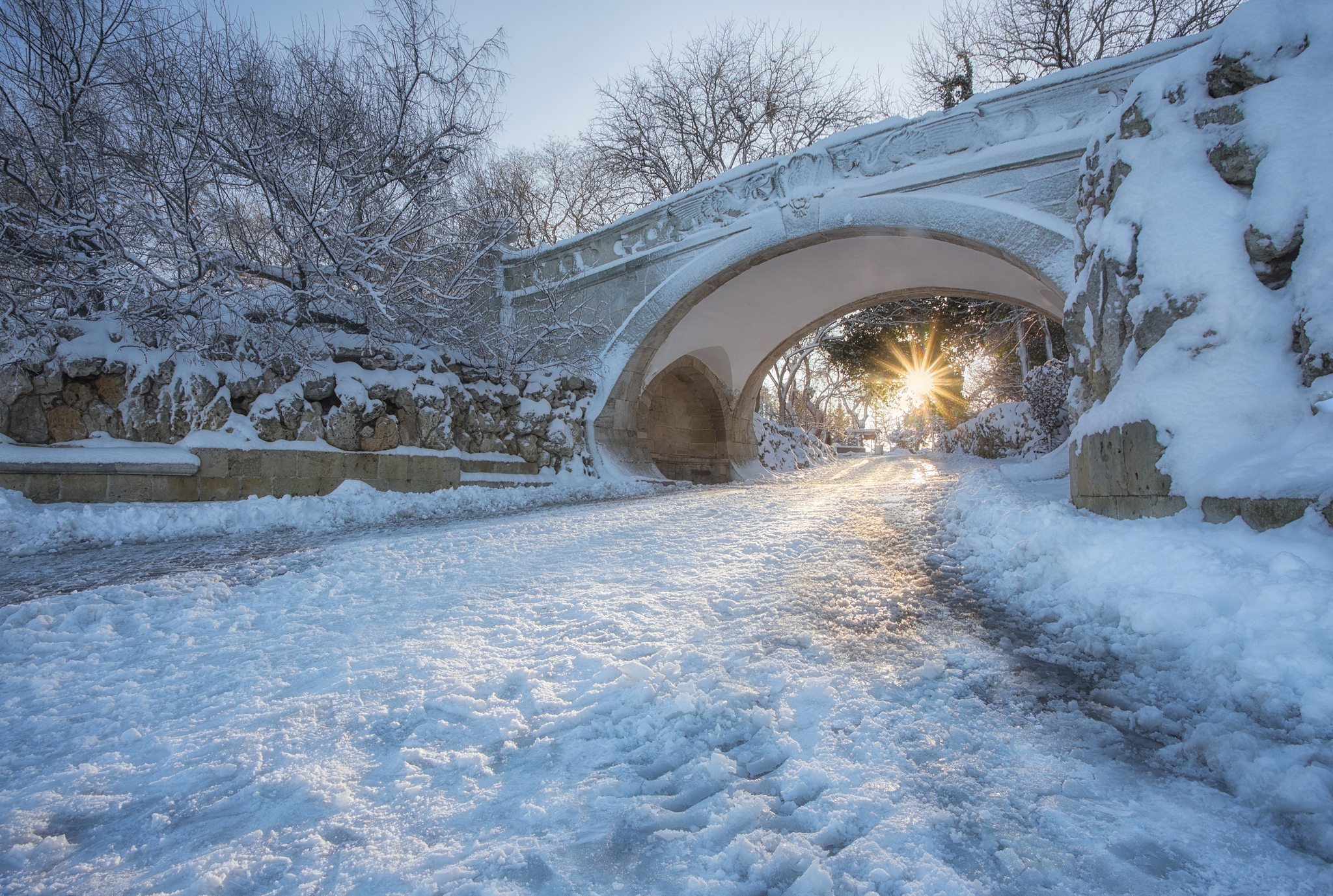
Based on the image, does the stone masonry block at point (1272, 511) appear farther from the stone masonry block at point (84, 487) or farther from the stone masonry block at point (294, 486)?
the stone masonry block at point (84, 487)

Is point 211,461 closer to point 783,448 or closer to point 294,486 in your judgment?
point 294,486

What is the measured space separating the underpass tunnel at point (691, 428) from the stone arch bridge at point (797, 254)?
3 centimetres

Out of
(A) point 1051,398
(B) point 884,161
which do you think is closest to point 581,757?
(B) point 884,161

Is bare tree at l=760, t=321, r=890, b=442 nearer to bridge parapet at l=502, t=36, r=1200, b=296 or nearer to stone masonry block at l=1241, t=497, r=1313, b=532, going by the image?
bridge parapet at l=502, t=36, r=1200, b=296

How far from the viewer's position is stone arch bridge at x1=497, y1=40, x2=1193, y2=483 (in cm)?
595

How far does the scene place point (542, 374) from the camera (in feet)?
28.8

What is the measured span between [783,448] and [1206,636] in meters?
13.5

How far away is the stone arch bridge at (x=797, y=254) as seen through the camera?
5945 mm

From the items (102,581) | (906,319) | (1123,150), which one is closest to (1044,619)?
(1123,150)

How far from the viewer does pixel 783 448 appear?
15.1 metres

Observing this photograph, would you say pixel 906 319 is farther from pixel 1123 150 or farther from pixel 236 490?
pixel 236 490

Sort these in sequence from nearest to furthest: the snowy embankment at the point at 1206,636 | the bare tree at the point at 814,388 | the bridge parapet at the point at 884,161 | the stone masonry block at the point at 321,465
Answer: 1. the snowy embankment at the point at 1206,636
2. the stone masonry block at the point at 321,465
3. the bridge parapet at the point at 884,161
4. the bare tree at the point at 814,388

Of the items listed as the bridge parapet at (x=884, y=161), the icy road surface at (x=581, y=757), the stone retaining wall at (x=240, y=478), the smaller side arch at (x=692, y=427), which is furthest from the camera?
the smaller side arch at (x=692, y=427)

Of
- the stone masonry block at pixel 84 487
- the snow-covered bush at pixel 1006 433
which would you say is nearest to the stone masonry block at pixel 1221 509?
the stone masonry block at pixel 84 487
